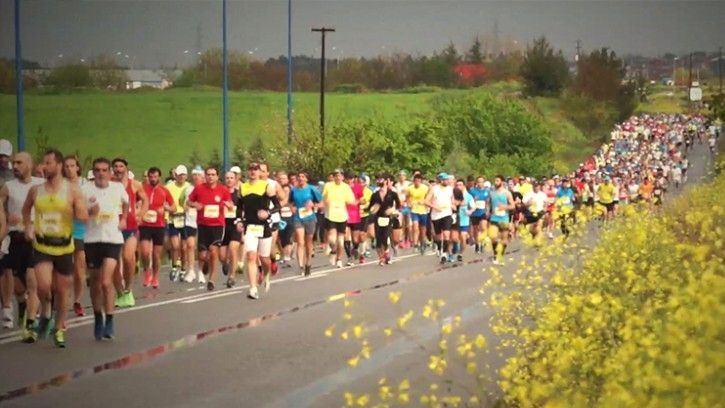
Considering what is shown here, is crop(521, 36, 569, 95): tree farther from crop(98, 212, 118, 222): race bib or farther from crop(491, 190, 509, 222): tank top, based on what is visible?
crop(98, 212, 118, 222): race bib

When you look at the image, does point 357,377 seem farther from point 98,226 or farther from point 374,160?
point 374,160

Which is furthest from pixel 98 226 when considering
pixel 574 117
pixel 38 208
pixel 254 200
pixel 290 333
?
pixel 574 117

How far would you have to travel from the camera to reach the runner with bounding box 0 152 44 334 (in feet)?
52.3

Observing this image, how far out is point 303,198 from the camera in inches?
1126

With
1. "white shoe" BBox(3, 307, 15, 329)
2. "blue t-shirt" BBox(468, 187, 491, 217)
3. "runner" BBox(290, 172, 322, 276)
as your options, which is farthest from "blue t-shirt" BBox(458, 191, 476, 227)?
"white shoe" BBox(3, 307, 15, 329)

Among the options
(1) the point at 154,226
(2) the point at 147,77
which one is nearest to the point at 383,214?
(1) the point at 154,226

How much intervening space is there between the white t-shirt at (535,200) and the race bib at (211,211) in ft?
49.6

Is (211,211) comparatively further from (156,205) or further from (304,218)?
(304,218)

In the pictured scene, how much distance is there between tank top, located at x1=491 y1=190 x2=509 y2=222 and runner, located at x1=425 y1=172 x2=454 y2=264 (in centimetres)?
160

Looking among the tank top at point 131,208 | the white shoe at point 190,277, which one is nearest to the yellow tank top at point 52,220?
the tank top at point 131,208

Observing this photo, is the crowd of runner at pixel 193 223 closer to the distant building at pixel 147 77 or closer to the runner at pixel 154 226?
the runner at pixel 154 226

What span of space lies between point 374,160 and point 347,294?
43877 millimetres

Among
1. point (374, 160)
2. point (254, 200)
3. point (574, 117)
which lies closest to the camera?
point (254, 200)

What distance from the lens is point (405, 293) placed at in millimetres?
23062
